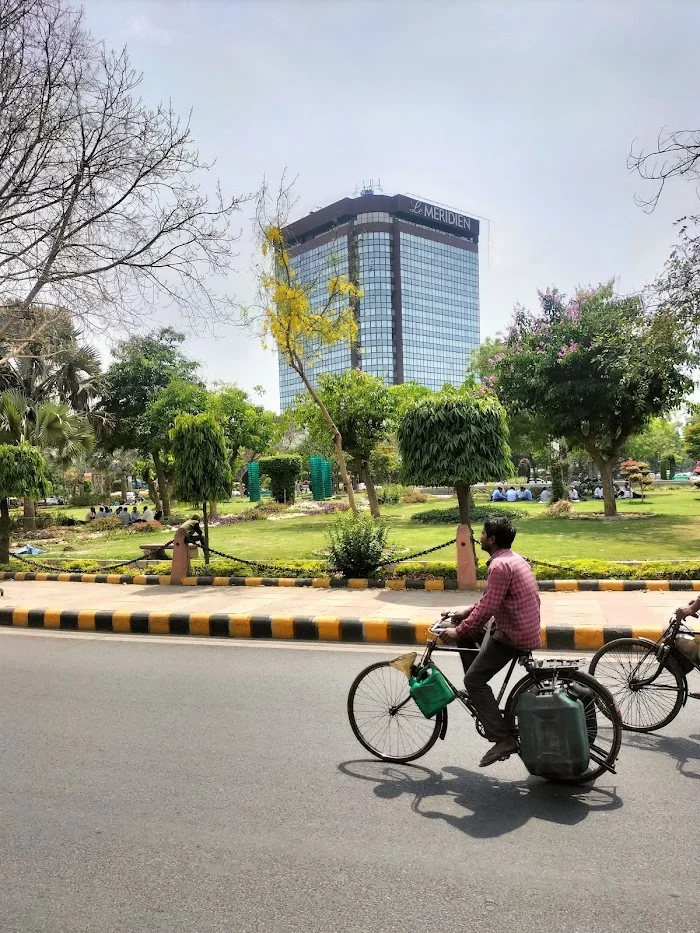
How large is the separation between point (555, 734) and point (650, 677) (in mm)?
1284

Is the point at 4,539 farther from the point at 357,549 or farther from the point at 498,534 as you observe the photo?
the point at 498,534

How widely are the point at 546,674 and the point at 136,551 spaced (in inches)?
559

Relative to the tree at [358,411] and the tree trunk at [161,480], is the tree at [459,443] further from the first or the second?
the tree trunk at [161,480]

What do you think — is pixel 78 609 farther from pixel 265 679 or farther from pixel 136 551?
pixel 136 551

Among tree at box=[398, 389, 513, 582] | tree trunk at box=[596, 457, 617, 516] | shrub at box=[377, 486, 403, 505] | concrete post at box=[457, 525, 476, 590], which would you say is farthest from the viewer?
shrub at box=[377, 486, 403, 505]

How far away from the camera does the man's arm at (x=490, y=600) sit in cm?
408

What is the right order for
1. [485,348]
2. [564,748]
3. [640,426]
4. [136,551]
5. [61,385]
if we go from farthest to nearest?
[485,348], [61,385], [640,426], [136,551], [564,748]

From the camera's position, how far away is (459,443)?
11305mm

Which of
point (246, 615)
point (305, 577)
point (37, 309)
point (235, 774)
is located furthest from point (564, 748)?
point (37, 309)

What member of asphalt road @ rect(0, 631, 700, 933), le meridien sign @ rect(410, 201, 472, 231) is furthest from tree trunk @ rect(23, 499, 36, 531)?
le meridien sign @ rect(410, 201, 472, 231)

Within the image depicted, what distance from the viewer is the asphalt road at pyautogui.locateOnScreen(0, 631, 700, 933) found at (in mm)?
2795

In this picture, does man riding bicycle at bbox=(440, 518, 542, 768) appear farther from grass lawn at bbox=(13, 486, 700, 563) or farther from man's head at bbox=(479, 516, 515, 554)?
grass lawn at bbox=(13, 486, 700, 563)

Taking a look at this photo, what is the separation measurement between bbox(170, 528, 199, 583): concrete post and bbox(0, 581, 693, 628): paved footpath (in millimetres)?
316

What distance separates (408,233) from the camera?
12231cm
